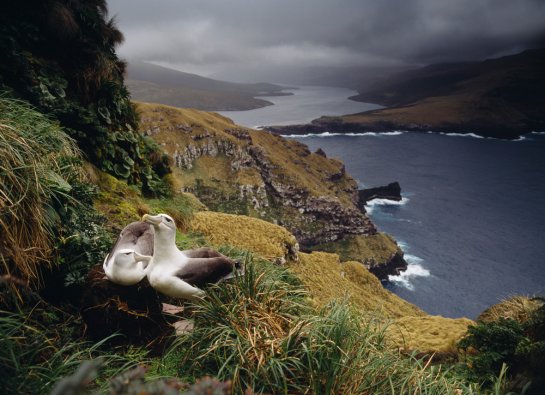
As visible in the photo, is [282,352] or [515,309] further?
[515,309]

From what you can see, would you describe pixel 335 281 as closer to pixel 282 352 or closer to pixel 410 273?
pixel 282 352

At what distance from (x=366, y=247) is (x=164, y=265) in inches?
3239

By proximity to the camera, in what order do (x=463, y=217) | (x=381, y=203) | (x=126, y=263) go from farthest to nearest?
(x=381, y=203), (x=463, y=217), (x=126, y=263)

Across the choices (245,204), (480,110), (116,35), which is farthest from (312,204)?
(480,110)

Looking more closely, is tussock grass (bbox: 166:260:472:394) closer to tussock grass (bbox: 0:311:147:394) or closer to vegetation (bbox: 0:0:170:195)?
tussock grass (bbox: 0:311:147:394)

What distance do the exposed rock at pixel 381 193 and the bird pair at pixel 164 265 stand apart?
104 metres

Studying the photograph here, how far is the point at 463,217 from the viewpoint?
87688 millimetres

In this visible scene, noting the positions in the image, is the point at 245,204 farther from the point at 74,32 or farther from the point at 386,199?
the point at 74,32

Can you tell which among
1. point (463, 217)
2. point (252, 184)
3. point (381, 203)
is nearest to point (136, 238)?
point (252, 184)

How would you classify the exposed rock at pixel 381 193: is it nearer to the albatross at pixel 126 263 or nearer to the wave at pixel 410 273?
the wave at pixel 410 273

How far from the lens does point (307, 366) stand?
124 inches

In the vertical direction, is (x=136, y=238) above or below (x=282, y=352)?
above

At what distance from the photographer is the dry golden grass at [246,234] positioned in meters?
9.67

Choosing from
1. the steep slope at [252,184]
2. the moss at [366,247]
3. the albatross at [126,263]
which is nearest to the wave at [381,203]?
the steep slope at [252,184]
